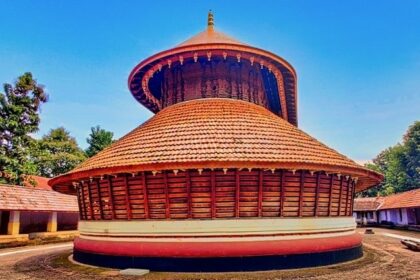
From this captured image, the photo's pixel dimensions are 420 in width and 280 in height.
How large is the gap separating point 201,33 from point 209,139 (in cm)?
731

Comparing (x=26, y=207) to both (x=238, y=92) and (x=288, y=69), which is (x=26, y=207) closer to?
(x=238, y=92)

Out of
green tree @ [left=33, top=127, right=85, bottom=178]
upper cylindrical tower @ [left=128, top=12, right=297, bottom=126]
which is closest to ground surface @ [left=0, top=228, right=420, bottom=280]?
upper cylindrical tower @ [left=128, top=12, right=297, bottom=126]

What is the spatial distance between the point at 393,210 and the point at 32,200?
3767 centimetres

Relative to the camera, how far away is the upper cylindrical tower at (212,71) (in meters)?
12.3

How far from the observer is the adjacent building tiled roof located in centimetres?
902

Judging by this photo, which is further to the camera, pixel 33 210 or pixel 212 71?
pixel 33 210

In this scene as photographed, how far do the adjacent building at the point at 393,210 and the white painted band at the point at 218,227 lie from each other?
918 inches

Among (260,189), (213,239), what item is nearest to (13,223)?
(213,239)

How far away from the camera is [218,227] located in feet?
30.6

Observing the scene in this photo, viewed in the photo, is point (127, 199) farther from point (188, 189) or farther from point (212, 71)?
point (212, 71)

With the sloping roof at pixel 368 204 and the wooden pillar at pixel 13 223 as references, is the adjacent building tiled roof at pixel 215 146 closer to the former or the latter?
the wooden pillar at pixel 13 223

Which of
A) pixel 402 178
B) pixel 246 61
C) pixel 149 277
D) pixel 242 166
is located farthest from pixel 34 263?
pixel 402 178

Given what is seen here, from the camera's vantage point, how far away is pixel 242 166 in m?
8.83

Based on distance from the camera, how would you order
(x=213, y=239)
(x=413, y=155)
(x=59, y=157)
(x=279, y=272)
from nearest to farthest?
(x=279, y=272) < (x=213, y=239) < (x=59, y=157) < (x=413, y=155)
